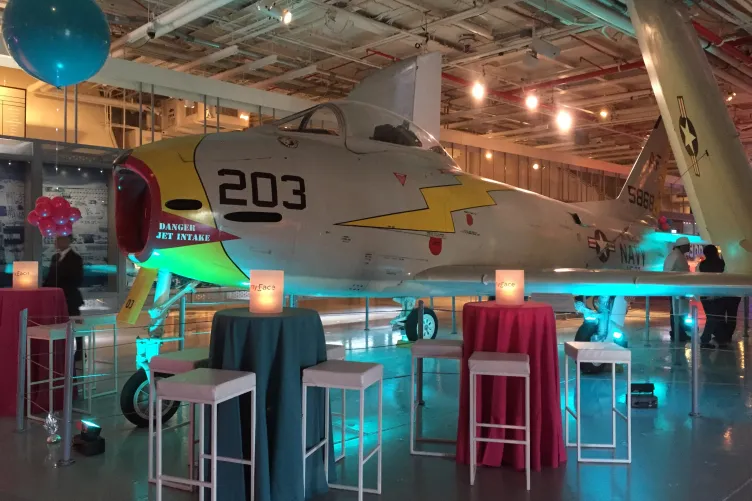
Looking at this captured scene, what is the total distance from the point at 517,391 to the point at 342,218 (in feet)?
6.70

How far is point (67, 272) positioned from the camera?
20.8 feet

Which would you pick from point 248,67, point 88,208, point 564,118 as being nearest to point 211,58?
point 248,67

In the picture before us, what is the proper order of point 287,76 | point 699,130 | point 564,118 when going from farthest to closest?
point 287,76, point 564,118, point 699,130

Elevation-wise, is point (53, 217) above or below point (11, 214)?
below

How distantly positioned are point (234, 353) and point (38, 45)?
3507mm

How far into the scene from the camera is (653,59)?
20.0ft

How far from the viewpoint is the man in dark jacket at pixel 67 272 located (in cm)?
631

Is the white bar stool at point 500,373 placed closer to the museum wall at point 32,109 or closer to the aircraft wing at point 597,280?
the aircraft wing at point 597,280

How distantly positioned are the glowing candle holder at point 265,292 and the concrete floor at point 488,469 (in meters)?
1.02

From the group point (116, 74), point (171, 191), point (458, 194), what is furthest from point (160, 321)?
point (116, 74)

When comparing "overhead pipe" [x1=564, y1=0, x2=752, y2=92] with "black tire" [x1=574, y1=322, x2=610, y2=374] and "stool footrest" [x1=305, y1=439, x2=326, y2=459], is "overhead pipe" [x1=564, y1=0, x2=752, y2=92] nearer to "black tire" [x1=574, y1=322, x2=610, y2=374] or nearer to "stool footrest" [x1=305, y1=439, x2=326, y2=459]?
"black tire" [x1=574, y1=322, x2=610, y2=374]

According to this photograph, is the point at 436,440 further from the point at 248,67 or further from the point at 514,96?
the point at 514,96

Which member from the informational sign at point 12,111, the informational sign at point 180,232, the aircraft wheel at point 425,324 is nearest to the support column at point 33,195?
the informational sign at point 12,111

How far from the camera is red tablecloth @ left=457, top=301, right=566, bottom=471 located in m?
3.55
